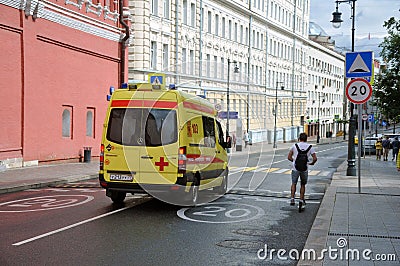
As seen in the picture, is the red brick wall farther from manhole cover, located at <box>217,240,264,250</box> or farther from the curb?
manhole cover, located at <box>217,240,264,250</box>

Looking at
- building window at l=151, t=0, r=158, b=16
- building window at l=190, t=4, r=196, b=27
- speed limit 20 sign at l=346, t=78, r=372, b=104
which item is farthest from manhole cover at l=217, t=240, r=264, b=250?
building window at l=190, t=4, r=196, b=27

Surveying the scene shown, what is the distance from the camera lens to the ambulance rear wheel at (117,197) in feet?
41.2

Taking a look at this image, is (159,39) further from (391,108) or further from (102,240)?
(102,240)

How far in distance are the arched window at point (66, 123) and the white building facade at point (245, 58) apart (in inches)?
255

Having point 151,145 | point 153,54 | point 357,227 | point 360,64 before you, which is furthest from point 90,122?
point 357,227

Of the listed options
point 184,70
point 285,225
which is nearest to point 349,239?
point 285,225

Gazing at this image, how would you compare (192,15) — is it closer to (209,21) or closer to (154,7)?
(209,21)

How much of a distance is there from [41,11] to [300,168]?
15.1m

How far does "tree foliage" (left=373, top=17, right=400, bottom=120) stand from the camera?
24.2 meters

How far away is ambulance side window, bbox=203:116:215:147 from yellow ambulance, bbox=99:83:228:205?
0.92 meters

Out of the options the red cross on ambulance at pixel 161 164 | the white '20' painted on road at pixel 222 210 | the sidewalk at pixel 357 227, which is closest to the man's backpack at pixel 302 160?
the sidewalk at pixel 357 227

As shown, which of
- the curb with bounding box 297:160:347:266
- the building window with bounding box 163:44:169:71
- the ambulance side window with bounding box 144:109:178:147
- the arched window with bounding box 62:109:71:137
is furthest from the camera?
the building window with bounding box 163:44:169:71

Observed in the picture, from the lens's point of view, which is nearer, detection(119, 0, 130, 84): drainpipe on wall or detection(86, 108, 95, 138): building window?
detection(86, 108, 95, 138): building window

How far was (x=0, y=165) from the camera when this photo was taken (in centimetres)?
2005
